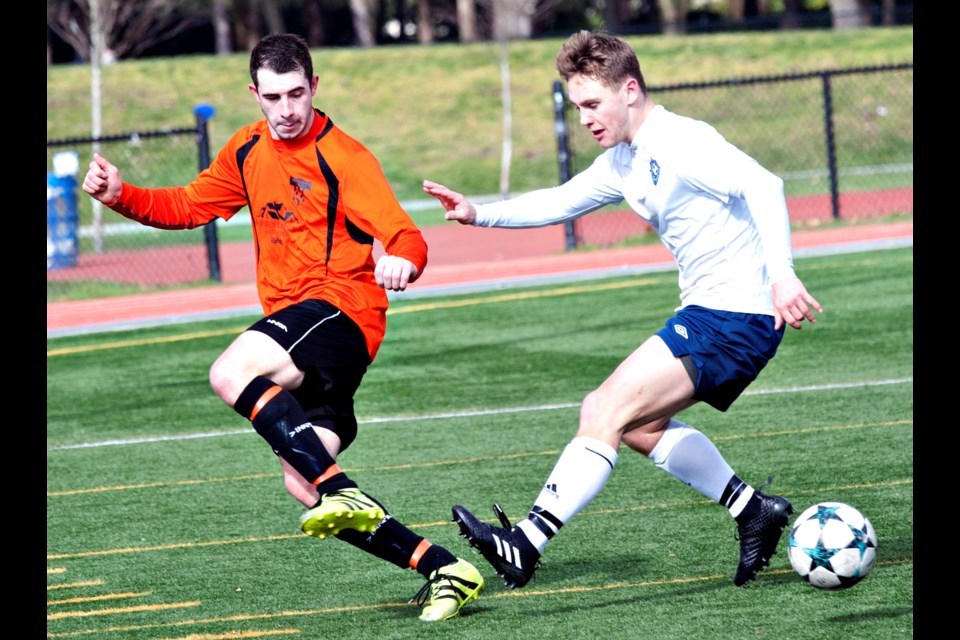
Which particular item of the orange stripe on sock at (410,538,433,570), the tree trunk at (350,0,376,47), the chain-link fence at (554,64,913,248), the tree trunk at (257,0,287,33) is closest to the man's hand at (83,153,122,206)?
the orange stripe on sock at (410,538,433,570)

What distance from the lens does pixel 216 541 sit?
6.48 metres

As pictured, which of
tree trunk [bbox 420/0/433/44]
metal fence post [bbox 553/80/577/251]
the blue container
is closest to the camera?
metal fence post [bbox 553/80/577/251]

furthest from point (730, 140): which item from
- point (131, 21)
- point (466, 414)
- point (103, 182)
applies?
point (103, 182)

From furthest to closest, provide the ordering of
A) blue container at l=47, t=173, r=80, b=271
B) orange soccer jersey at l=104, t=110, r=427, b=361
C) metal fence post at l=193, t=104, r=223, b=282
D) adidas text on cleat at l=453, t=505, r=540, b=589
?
blue container at l=47, t=173, r=80, b=271 → metal fence post at l=193, t=104, r=223, b=282 → orange soccer jersey at l=104, t=110, r=427, b=361 → adidas text on cleat at l=453, t=505, r=540, b=589

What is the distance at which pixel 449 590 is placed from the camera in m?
5.15

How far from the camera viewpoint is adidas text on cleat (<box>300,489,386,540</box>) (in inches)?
189

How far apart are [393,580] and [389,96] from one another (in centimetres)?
3209

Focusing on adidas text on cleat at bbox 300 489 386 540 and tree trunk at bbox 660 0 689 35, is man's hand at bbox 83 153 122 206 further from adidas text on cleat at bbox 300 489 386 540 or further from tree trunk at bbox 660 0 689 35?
tree trunk at bbox 660 0 689 35

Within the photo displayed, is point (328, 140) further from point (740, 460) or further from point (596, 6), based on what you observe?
point (596, 6)

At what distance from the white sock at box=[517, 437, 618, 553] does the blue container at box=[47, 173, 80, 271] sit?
55.1ft

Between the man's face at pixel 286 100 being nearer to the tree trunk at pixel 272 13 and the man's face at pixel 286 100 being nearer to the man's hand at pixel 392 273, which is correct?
the man's hand at pixel 392 273

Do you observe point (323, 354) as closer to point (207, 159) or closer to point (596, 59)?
point (596, 59)

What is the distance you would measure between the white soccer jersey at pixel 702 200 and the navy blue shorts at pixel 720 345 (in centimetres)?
6

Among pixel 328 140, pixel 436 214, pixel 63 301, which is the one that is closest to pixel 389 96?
pixel 436 214
